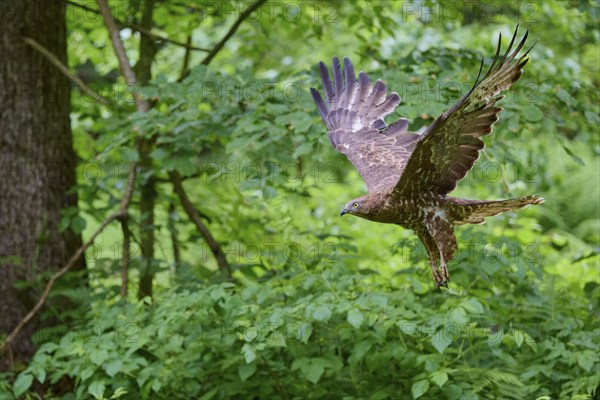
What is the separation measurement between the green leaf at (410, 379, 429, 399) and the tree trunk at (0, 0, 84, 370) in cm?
252

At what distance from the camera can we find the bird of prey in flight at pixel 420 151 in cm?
286

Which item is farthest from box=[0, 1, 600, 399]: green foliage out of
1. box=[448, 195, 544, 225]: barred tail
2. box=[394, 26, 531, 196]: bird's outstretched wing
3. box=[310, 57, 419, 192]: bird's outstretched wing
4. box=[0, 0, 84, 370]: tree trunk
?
box=[394, 26, 531, 196]: bird's outstretched wing

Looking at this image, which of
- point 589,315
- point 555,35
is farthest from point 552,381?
point 555,35

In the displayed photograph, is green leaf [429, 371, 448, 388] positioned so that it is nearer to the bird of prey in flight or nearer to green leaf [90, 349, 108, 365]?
the bird of prey in flight

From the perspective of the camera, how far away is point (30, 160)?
198 inches

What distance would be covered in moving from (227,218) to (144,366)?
Answer: 136 cm

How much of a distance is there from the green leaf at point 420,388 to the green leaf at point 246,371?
0.81 metres

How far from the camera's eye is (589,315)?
444 centimetres

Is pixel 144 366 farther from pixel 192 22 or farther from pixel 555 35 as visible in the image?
pixel 555 35

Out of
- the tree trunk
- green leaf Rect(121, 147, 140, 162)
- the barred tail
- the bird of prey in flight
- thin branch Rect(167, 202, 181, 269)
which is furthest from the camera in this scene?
thin branch Rect(167, 202, 181, 269)

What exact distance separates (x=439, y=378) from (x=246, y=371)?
97 cm

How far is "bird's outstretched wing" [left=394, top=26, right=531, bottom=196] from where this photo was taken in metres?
2.75

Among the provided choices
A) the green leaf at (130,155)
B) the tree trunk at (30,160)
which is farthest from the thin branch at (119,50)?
the tree trunk at (30,160)

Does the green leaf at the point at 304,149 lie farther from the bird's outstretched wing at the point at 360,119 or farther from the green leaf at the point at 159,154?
the green leaf at the point at 159,154
